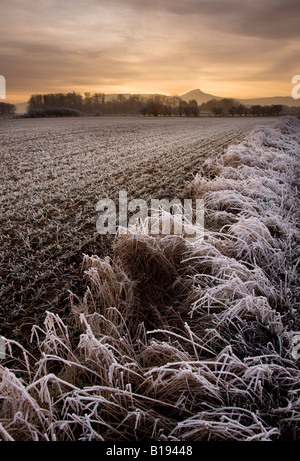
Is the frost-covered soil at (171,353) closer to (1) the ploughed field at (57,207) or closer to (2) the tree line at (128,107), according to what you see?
(1) the ploughed field at (57,207)

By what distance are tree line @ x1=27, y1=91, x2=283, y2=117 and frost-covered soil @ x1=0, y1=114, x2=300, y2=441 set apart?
66416 millimetres

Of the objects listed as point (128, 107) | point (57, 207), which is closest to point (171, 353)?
point (57, 207)

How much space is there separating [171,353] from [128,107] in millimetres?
113626

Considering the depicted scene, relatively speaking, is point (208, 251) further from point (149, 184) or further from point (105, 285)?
point (149, 184)

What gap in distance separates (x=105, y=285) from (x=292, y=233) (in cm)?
269

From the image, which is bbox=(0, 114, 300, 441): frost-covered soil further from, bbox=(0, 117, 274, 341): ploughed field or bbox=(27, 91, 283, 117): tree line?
bbox=(27, 91, 283, 117): tree line

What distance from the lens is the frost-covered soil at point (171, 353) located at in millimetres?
1655

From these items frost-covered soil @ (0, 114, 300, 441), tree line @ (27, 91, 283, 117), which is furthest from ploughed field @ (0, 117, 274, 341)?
tree line @ (27, 91, 283, 117)

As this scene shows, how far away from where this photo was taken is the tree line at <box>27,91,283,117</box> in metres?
76.4

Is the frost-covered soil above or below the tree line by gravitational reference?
below

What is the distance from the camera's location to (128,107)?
106000 mm

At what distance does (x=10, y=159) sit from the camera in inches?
493

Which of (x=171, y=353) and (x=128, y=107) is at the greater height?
(x=128, y=107)

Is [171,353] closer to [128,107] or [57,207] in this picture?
[57,207]
